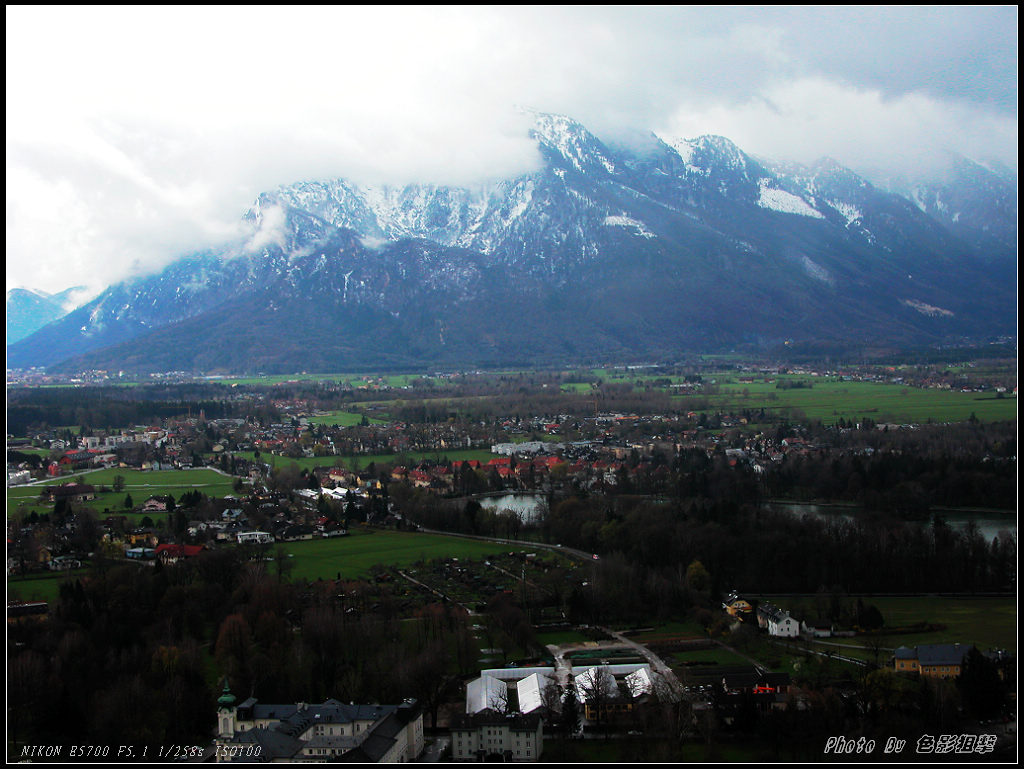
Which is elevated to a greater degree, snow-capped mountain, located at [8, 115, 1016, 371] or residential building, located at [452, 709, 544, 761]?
snow-capped mountain, located at [8, 115, 1016, 371]

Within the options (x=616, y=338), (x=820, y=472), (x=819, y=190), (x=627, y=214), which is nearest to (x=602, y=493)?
(x=820, y=472)

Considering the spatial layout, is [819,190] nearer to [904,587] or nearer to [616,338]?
[616,338]

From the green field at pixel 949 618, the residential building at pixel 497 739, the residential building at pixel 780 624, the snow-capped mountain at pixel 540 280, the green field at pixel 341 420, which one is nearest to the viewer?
the residential building at pixel 497 739

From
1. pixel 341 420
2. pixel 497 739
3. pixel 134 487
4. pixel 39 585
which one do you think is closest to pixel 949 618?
pixel 497 739

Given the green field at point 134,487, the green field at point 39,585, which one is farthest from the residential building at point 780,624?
the green field at point 134,487

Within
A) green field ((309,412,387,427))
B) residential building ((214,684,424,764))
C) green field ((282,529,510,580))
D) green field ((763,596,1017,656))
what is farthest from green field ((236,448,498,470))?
residential building ((214,684,424,764))

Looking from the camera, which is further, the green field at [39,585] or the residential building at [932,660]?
the green field at [39,585]

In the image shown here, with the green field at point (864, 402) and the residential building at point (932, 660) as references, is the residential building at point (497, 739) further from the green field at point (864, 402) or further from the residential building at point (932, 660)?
the green field at point (864, 402)

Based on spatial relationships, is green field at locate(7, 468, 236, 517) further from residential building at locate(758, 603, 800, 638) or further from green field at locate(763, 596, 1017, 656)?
green field at locate(763, 596, 1017, 656)
